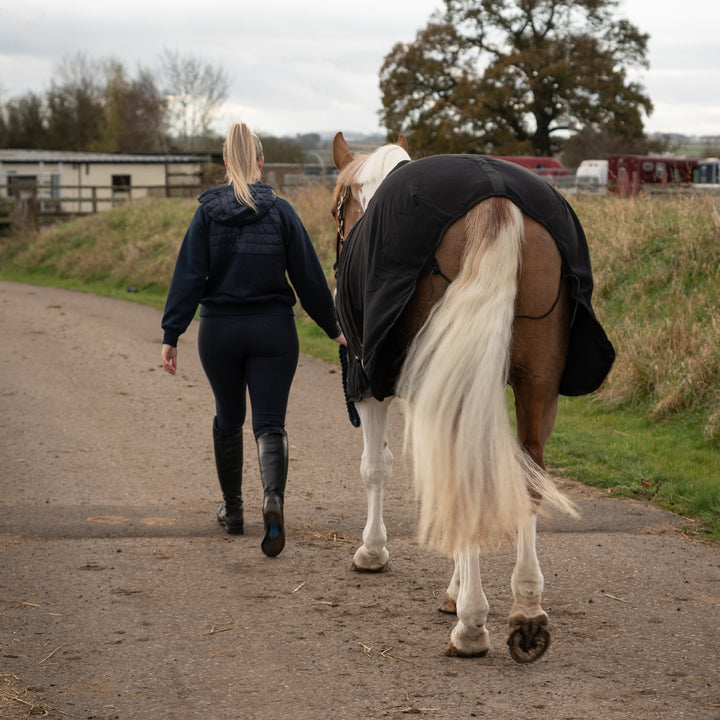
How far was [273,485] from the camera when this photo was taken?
4.85 meters

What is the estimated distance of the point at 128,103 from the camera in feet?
229

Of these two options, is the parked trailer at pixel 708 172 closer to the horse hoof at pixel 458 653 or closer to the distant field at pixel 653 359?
the distant field at pixel 653 359

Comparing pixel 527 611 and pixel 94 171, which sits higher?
pixel 94 171

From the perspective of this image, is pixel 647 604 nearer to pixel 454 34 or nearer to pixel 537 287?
pixel 537 287

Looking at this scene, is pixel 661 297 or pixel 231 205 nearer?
pixel 231 205

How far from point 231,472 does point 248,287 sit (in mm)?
1115

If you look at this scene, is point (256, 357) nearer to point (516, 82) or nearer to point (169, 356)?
point (169, 356)

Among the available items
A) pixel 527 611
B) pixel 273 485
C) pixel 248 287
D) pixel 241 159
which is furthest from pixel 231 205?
pixel 527 611

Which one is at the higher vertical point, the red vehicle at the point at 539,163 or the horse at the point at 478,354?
the red vehicle at the point at 539,163

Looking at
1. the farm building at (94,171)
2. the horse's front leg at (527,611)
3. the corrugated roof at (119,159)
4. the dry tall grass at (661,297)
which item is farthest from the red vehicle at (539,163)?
the horse's front leg at (527,611)

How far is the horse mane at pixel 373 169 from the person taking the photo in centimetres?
457

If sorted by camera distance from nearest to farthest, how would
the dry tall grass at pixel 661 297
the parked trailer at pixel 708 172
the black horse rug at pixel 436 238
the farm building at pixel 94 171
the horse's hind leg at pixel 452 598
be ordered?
1. the black horse rug at pixel 436 238
2. the horse's hind leg at pixel 452 598
3. the dry tall grass at pixel 661 297
4. the parked trailer at pixel 708 172
5. the farm building at pixel 94 171

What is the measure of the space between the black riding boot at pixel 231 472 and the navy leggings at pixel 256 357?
0.32 m

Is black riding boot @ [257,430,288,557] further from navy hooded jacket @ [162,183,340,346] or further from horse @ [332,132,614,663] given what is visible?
horse @ [332,132,614,663]
